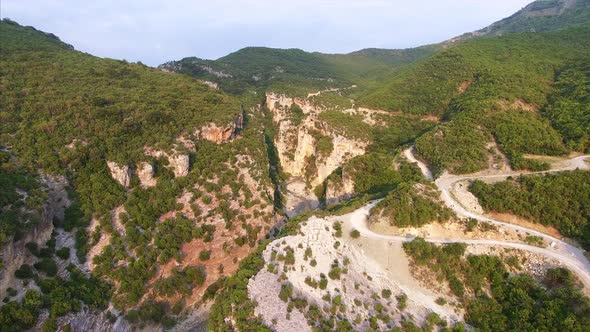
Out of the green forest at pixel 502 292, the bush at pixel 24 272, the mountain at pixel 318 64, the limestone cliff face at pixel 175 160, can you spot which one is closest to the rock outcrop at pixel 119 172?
the limestone cliff face at pixel 175 160

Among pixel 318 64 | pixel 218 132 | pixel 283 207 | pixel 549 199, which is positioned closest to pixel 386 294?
pixel 549 199

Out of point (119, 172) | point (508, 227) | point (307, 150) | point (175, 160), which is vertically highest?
point (119, 172)

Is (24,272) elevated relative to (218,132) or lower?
lower

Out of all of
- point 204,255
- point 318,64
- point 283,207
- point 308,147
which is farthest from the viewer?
point 318,64

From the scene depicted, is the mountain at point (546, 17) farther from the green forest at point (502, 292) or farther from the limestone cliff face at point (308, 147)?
the green forest at point (502, 292)

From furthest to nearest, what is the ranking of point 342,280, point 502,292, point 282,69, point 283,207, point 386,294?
point 282,69, point 283,207, point 342,280, point 386,294, point 502,292

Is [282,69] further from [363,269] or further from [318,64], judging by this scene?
[363,269]

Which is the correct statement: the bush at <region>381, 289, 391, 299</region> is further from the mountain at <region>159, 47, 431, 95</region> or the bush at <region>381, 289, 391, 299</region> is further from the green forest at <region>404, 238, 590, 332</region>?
the mountain at <region>159, 47, 431, 95</region>
